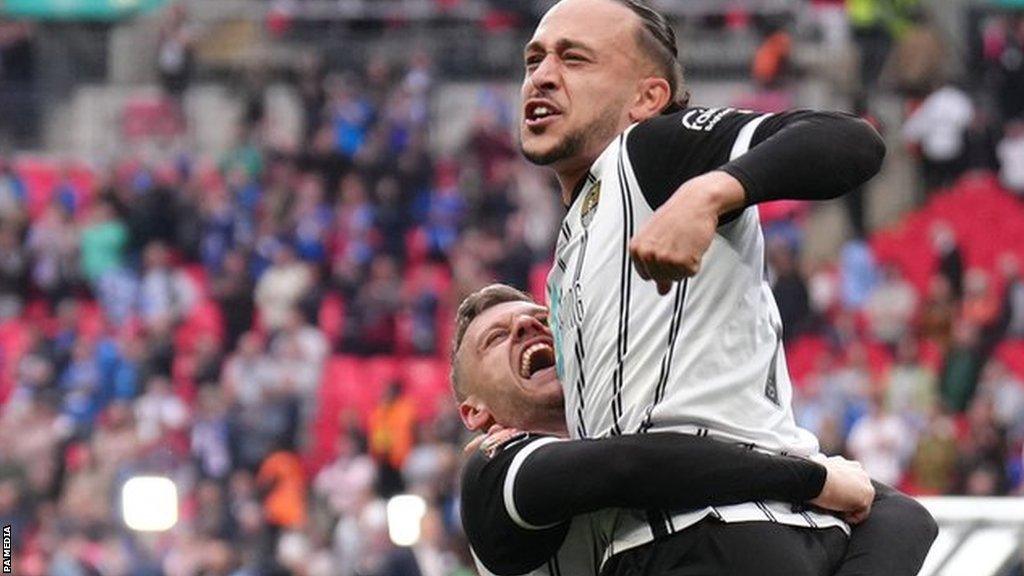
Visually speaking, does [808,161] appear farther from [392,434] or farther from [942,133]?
[942,133]

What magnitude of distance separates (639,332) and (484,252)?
13936 mm

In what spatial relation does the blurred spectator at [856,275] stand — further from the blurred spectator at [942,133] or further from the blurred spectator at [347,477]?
the blurred spectator at [347,477]

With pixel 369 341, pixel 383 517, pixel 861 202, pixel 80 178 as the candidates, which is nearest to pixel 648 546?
pixel 383 517

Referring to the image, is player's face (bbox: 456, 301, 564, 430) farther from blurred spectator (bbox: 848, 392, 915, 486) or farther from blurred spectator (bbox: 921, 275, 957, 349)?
blurred spectator (bbox: 921, 275, 957, 349)

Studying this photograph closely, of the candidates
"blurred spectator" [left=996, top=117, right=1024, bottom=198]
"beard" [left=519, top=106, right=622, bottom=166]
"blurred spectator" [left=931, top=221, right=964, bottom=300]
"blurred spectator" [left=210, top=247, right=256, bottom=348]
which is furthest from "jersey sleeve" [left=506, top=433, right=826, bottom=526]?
"blurred spectator" [left=996, top=117, right=1024, bottom=198]

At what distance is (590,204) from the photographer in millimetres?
4305

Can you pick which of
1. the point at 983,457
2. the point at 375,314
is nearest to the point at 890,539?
the point at 983,457

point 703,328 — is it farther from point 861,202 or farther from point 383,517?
point 861,202

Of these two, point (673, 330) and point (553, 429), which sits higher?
point (673, 330)

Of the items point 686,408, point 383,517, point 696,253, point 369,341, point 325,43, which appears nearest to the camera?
point 696,253

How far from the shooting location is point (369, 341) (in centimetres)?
1764

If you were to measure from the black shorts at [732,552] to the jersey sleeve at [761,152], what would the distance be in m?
0.56

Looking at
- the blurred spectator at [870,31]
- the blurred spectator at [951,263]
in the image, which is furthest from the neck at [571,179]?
the blurred spectator at [870,31]

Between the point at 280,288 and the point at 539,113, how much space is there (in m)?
13.8
